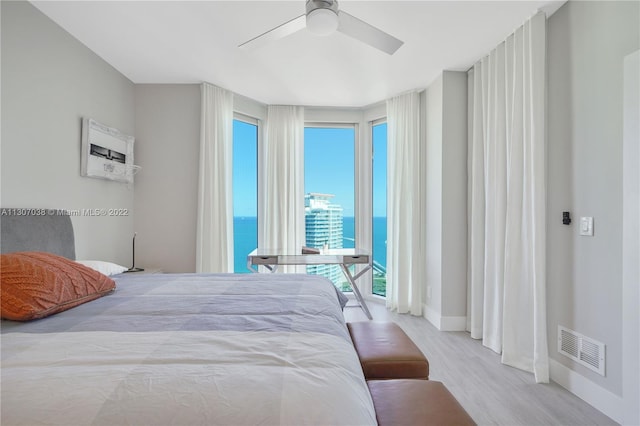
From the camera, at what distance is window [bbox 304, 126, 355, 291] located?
4.22m

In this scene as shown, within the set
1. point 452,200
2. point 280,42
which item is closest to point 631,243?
point 452,200

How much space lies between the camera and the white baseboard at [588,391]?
1.69 m

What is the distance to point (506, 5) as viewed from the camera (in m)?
2.04

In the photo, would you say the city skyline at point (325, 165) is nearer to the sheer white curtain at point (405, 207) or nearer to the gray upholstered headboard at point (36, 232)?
the sheer white curtain at point (405, 207)

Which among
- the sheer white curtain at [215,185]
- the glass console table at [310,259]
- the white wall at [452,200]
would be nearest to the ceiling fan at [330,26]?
the white wall at [452,200]

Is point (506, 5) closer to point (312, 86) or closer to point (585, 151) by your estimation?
point (585, 151)

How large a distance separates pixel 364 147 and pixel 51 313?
145 inches

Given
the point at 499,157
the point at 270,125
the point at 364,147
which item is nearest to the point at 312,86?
the point at 270,125

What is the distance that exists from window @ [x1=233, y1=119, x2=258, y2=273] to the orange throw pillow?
246 cm

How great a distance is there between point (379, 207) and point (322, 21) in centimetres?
280

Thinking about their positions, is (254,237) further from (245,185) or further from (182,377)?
(182,377)

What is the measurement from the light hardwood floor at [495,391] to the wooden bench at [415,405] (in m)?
0.83

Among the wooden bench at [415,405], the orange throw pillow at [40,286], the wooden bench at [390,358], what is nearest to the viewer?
the wooden bench at [415,405]

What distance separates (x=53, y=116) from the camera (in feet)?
7.30
